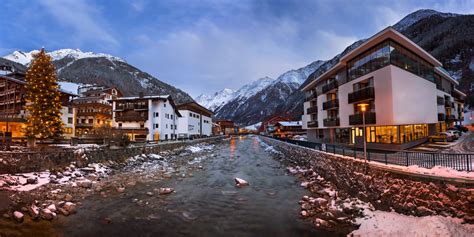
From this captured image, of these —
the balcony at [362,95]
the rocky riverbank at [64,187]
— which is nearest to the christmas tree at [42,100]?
the rocky riverbank at [64,187]

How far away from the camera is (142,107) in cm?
6184

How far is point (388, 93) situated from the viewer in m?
28.3

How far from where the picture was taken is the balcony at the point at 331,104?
43.0 m

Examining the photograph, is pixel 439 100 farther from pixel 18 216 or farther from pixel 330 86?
pixel 18 216

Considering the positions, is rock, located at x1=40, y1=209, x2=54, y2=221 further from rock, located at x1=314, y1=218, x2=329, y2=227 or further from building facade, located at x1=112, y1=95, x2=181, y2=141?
building facade, located at x1=112, y1=95, x2=181, y2=141

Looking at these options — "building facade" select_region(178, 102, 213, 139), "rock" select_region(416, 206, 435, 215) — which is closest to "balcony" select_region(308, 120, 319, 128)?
"building facade" select_region(178, 102, 213, 139)

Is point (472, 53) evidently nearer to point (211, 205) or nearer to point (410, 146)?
point (410, 146)

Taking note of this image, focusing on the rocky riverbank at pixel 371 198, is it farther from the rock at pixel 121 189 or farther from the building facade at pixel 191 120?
the building facade at pixel 191 120

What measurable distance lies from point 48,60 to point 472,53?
15891cm

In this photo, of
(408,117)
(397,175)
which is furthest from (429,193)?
(408,117)

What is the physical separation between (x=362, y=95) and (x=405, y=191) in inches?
936

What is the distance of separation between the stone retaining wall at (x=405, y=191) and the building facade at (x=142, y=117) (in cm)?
5292

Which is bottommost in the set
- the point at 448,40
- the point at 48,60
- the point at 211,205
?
the point at 211,205

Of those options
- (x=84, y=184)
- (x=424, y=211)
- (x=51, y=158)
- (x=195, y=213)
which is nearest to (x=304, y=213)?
(x=424, y=211)
